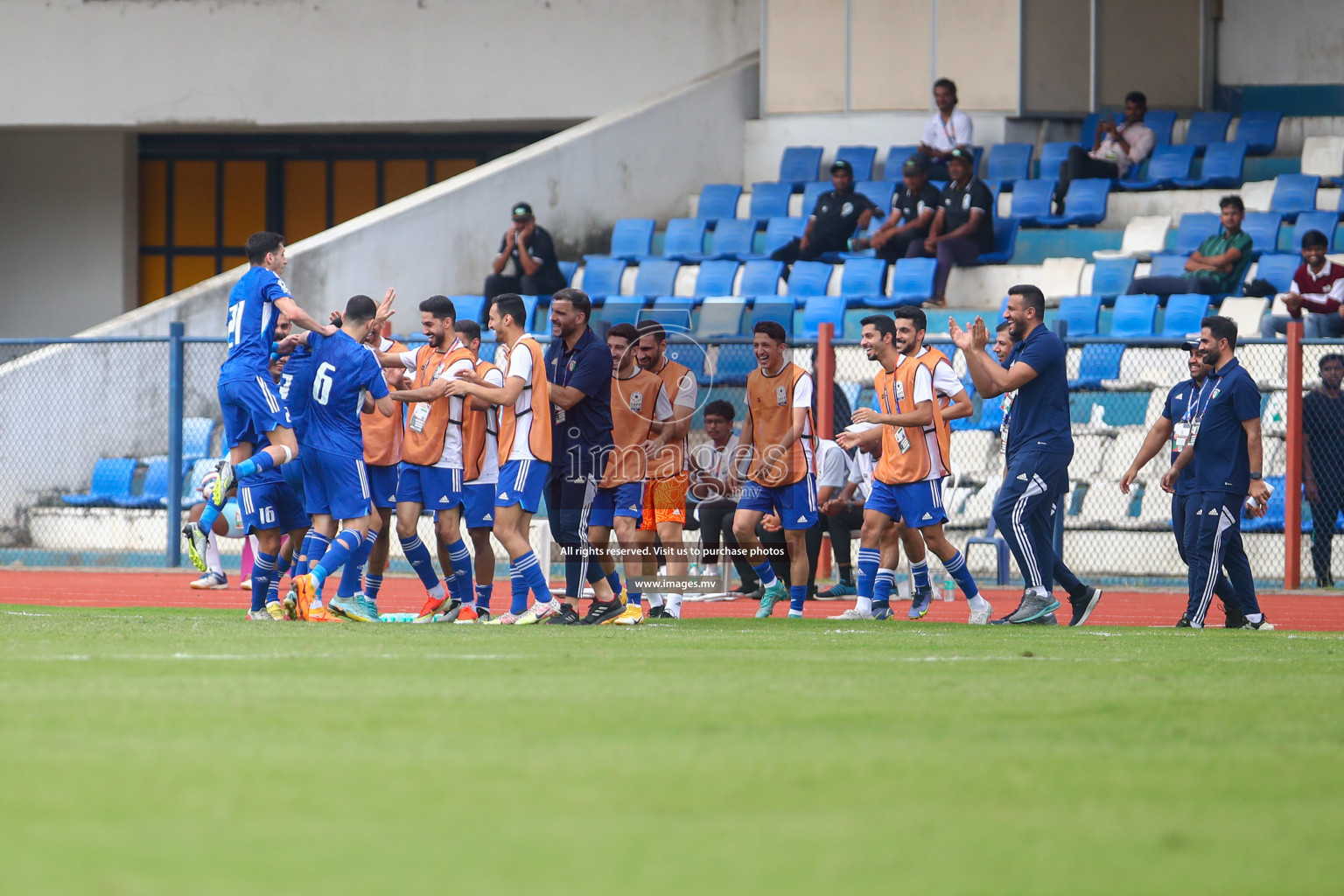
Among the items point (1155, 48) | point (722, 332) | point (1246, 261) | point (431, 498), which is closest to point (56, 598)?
point (431, 498)

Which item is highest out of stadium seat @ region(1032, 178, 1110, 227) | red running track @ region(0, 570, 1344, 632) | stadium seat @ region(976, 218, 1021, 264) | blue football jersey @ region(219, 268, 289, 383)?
stadium seat @ region(1032, 178, 1110, 227)

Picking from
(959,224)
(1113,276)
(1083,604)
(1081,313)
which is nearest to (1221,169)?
(1113,276)

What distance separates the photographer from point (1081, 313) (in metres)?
18.7

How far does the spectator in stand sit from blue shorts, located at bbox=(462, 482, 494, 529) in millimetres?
7733

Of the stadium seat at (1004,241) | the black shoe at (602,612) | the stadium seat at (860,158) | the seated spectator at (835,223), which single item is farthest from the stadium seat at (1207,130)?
the black shoe at (602,612)

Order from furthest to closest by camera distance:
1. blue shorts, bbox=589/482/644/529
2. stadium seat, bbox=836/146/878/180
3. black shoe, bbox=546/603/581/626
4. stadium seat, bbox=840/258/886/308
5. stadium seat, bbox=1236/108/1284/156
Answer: stadium seat, bbox=836/146/878/180 < stadium seat, bbox=1236/108/1284/156 < stadium seat, bbox=840/258/886/308 < blue shorts, bbox=589/482/644/529 < black shoe, bbox=546/603/581/626

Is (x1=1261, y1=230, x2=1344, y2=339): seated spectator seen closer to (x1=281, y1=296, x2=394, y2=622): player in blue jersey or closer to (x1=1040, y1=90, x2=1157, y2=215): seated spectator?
(x1=1040, y1=90, x2=1157, y2=215): seated spectator

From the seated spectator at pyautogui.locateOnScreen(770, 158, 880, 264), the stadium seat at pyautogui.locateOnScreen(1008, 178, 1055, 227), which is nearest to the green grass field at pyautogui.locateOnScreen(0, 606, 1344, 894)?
the seated spectator at pyautogui.locateOnScreen(770, 158, 880, 264)

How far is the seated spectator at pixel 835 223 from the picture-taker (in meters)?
20.9

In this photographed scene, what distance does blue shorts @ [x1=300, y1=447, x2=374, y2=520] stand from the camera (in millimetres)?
10859

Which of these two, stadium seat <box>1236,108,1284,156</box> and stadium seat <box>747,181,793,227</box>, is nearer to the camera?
stadium seat <box>1236,108,1284,156</box>

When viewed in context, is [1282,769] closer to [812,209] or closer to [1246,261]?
[1246,261]

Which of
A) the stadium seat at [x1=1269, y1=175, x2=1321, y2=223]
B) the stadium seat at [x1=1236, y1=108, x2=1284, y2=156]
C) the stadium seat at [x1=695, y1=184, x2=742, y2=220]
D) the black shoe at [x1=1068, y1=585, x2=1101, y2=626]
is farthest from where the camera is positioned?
the stadium seat at [x1=695, y1=184, x2=742, y2=220]

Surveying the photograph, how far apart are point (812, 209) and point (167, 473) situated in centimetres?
858
